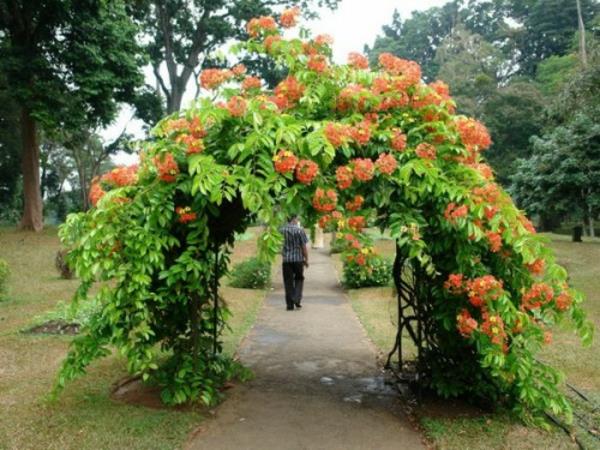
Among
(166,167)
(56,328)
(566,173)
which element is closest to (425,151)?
(166,167)

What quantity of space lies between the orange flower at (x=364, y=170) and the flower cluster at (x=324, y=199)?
26 cm

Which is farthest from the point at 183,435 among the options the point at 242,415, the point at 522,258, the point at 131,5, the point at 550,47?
the point at 550,47

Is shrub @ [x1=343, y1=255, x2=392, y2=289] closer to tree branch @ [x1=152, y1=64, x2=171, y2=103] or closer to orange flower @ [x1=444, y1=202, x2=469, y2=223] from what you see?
orange flower @ [x1=444, y1=202, x2=469, y2=223]

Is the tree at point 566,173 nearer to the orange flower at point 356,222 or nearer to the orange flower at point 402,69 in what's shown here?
the orange flower at point 402,69

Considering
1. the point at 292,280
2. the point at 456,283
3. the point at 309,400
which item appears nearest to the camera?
the point at 456,283

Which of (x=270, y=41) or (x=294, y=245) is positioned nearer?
(x=270, y=41)

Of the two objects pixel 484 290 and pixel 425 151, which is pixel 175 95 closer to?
pixel 425 151

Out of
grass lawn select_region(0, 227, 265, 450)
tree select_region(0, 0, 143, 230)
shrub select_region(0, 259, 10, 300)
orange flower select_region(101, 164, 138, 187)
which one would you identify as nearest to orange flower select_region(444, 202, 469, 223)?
orange flower select_region(101, 164, 138, 187)

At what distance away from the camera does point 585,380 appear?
7.00 meters

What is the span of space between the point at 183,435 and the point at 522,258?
132 inches

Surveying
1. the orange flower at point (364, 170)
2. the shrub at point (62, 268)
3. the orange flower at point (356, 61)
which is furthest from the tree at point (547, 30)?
the orange flower at point (364, 170)

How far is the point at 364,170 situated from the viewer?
4664 mm

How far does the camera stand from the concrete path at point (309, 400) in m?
5.05

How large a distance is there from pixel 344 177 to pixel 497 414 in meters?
2.88
